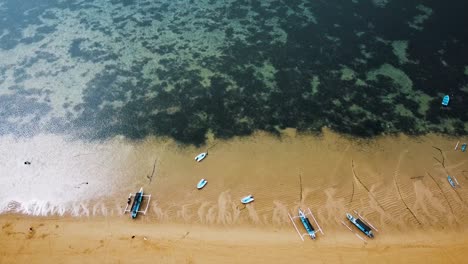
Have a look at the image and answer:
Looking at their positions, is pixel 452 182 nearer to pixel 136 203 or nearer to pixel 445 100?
pixel 445 100

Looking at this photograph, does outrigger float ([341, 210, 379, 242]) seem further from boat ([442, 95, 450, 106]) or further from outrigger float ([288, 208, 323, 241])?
boat ([442, 95, 450, 106])

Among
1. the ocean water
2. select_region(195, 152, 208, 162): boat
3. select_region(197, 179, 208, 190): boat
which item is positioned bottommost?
select_region(197, 179, 208, 190): boat

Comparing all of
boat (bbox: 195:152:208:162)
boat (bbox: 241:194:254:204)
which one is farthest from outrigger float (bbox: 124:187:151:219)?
boat (bbox: 241:194:254:204)

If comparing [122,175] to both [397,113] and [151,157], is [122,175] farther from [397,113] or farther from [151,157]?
[397,113]

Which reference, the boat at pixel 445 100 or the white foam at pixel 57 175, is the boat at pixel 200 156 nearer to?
the white foam at pixel 57 175

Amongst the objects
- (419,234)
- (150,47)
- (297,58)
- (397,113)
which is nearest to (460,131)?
(397,113)

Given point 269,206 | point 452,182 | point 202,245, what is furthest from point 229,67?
point 452,182
